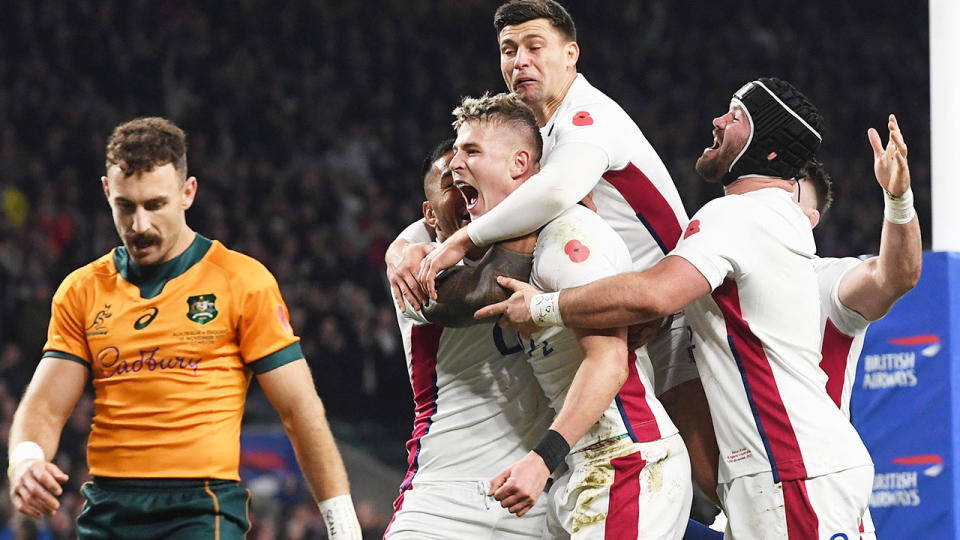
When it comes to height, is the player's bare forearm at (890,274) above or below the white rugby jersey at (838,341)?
above

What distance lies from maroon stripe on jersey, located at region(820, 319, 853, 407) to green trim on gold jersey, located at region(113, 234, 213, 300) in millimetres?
2268

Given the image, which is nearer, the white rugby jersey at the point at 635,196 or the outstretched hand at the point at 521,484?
the outstretched hand at the point at 521,484

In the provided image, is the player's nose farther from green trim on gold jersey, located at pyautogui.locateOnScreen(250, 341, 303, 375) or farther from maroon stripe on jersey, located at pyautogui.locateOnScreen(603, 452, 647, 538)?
maroon stripe on jersey, located at pyautogui.locateOnScreen(603, 452, 647, 538)

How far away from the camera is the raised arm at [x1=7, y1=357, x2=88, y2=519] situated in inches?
156

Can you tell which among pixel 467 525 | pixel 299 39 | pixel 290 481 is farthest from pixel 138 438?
pixel 299 39

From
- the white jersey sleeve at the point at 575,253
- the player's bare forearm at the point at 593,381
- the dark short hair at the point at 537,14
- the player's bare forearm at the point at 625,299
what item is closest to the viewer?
the player's bare forearm at the point at 593,381

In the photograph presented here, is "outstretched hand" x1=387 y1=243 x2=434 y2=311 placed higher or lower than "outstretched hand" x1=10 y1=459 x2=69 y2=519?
higher

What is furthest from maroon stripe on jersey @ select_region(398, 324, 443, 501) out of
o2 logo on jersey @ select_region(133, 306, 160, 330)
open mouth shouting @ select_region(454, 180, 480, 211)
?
o2 logo on jersey @ select_region(133, 306, 160, 330)

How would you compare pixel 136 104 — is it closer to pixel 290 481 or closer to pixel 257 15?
pixel 257 15

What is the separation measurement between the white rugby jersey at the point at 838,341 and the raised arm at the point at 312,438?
175cm

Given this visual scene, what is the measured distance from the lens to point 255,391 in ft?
35.9

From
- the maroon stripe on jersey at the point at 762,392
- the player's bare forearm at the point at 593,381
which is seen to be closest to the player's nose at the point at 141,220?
the player's bare forearm at the point at 593,381

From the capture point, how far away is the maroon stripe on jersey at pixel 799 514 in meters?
3.60

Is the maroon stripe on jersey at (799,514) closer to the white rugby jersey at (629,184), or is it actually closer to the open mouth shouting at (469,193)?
the white rugby jersey at (629,184)
